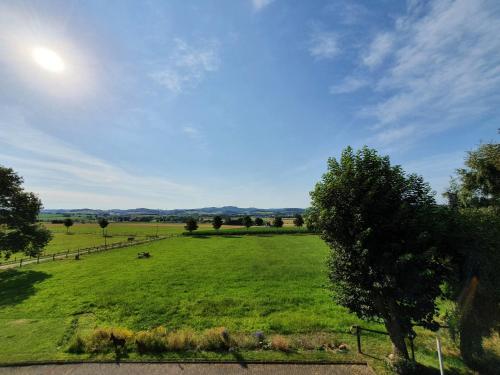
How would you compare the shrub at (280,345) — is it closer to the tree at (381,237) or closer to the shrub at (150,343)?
the tree at (381,237)

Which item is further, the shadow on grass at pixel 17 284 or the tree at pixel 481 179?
the shadow on grass at pixel 17 284

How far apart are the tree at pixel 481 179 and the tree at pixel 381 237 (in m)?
6.76

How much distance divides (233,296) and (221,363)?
478 inches

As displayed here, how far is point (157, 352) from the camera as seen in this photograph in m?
13.4

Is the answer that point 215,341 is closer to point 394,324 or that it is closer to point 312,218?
point 312,218

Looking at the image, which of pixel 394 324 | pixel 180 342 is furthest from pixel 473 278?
pixel 180 342

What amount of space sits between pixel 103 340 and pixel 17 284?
81.5 feet

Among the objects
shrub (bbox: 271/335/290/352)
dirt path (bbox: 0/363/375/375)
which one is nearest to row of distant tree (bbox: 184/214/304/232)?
shrub (bbox: 271/335/290/352)

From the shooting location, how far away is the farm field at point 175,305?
46.6 feet

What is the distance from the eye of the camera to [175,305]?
2219cm

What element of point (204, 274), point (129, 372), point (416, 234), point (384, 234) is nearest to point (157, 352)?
point (129, 372)

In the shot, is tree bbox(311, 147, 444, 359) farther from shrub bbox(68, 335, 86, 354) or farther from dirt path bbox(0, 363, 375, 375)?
shrub bbox(68, 335, 86, 354)

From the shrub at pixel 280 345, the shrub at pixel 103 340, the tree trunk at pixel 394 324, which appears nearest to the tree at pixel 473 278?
the tree trunk at pixel 394 324

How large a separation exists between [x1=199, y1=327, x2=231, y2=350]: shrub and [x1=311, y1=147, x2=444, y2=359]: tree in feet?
22.6
